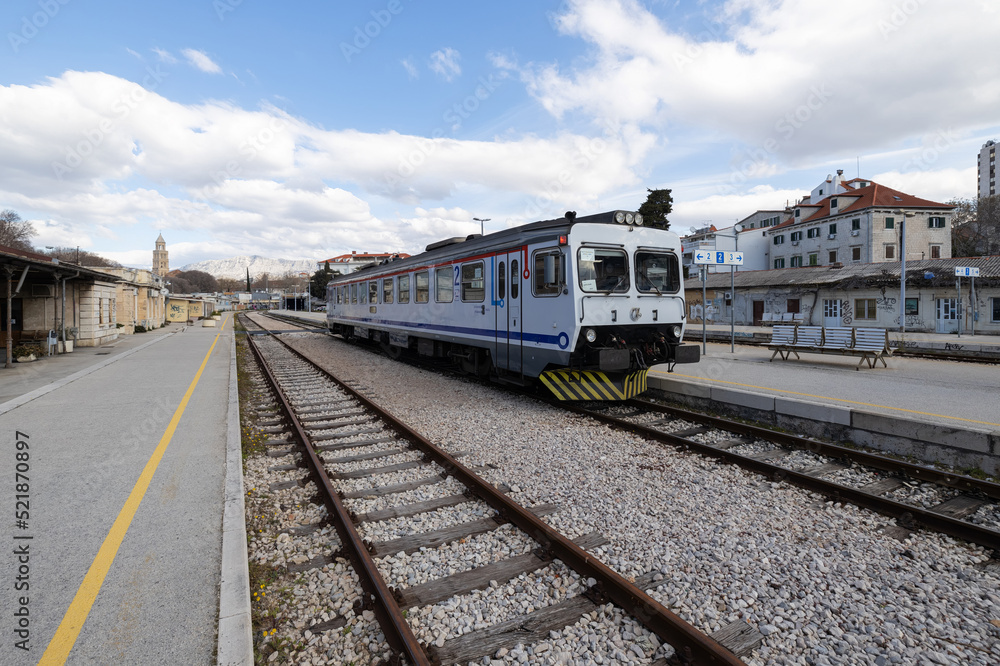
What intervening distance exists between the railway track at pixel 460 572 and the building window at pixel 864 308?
2815cm

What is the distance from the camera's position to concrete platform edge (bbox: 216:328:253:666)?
260 centimetres

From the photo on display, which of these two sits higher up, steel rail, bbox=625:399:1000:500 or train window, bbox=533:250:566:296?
train window, bbox=533:250:566:296

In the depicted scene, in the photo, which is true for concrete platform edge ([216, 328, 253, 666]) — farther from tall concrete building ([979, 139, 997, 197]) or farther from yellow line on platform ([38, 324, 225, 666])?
tall concrete building ([979, 139, 997, 197])

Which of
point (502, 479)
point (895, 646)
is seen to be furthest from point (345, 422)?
point (895, 646)

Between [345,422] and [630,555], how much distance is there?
17.1 ft

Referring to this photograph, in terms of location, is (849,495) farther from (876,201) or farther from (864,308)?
(876,201)

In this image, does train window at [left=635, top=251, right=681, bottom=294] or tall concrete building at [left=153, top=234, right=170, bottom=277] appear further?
tall concrete building at [left=153, top=234, right=170, bottom=277]

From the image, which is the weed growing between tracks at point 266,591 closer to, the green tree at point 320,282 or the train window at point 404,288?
the train window at point 404,288

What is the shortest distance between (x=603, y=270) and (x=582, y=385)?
73.1 inches

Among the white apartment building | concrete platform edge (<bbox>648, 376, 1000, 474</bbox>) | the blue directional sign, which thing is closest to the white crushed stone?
concrete platform edge (<bbox>648, 376, 1000, 474</bbox>)

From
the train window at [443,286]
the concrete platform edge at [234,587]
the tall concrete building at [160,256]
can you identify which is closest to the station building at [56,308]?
the train window at [443,286]

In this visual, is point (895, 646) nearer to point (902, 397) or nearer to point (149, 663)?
point (149, 663)

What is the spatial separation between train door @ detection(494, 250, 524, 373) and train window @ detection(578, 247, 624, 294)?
3.99 feet

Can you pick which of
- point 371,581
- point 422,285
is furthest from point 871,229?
point 371,581
